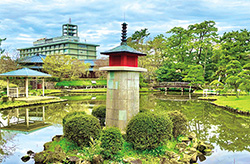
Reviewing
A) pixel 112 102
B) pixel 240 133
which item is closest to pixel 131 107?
pixel 112 102

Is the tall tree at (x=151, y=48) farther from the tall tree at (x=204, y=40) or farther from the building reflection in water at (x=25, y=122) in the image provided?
the building reflection in water at (x=25, y=122)

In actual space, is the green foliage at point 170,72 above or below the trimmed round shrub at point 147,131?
above

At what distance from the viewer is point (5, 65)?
28.2 metres

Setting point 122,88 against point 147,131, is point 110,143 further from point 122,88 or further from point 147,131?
point 122,88

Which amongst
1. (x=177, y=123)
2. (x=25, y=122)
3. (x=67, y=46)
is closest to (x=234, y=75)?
(x=177, y=123)

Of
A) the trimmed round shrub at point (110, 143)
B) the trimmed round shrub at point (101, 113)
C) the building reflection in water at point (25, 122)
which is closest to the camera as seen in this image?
the trimmed round shrub at point (110, 143)

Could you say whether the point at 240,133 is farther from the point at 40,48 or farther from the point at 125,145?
the point at 40,48

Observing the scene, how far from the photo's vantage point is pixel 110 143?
230 inches

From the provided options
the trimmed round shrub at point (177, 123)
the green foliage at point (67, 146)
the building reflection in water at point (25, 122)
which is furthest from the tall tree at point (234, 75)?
the green foliage at point (67, 146)

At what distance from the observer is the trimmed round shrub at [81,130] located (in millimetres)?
6230

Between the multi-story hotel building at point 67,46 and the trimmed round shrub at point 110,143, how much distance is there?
6148cm

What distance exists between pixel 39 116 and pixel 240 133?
1153cm

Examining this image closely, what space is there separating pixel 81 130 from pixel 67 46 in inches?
2453

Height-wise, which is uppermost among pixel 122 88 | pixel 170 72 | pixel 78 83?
pixel 170 72
